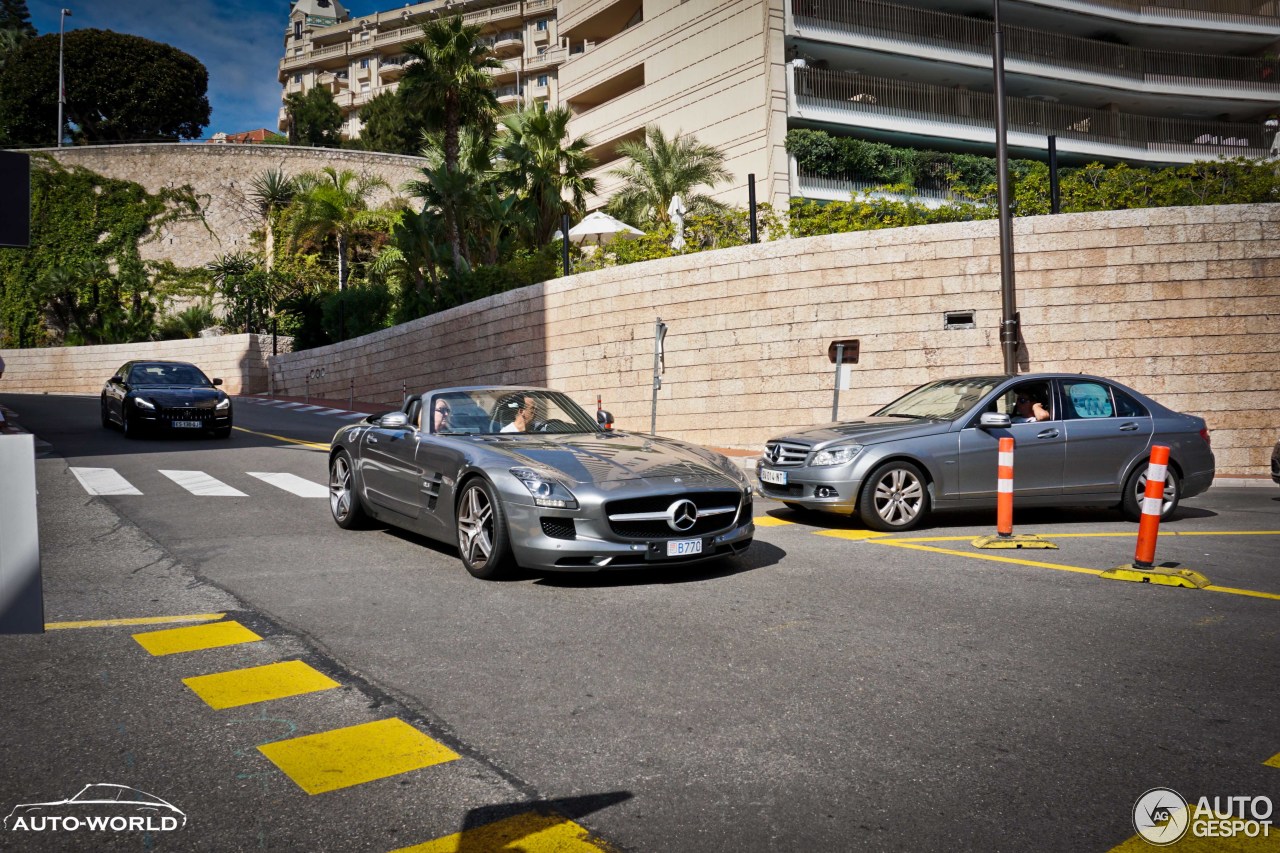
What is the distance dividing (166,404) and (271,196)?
35.2m

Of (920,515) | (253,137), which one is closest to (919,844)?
(920,515)

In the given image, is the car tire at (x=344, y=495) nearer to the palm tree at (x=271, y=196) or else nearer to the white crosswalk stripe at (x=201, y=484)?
the white crosswalk stripe at (x=201, y=484)

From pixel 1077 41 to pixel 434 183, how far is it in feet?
83.4

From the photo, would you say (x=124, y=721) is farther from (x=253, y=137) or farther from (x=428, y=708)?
(x=253, y=137)

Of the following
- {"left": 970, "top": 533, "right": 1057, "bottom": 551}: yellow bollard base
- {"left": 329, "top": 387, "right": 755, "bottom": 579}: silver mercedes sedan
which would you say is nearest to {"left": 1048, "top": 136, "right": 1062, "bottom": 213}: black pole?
{"left": 970, "top": 533, "right": 1057, "bottom": 551}: yellow bollard base

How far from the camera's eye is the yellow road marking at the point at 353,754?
10.9 ft

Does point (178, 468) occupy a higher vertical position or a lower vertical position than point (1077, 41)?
lower

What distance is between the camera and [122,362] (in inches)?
1795

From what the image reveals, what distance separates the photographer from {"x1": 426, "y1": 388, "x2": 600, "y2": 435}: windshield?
309 inches

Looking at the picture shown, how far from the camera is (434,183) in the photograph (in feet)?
111

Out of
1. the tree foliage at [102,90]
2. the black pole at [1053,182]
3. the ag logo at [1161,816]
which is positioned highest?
the tree foliage at [102,90]

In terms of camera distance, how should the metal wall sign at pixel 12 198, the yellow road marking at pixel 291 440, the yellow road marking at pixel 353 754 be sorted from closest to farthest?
the metal wall sign at pixel 12 198, the yellow road marking at pixel 353 754, the yellow road marking at pixel 291 440

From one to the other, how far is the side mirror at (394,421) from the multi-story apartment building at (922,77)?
26.6m

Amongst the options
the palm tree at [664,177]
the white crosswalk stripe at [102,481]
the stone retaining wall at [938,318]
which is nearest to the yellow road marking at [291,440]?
the white crosswalk stripe at [102,481]
